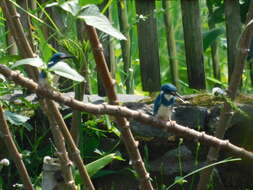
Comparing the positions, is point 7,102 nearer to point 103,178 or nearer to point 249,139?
point 103,178

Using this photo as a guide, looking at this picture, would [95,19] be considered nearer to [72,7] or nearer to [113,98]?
[72,7]

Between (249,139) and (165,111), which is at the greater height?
(165,111)

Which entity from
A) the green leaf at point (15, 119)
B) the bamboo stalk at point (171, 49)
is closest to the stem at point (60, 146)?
the green leaf at point (15, 119)

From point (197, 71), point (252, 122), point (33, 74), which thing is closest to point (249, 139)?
point (252, 122)

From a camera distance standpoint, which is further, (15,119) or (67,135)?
(15,119)

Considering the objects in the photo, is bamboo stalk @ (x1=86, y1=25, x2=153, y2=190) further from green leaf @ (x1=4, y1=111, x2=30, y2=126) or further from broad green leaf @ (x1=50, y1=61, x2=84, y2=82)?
green leaf @ (x1=4, y1=111, x2=30, y2=126)

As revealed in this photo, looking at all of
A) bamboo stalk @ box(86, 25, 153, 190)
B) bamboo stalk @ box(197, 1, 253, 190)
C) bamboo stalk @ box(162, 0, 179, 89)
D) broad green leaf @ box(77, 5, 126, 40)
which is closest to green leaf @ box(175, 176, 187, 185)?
bamboo stalk @ box(197, 1, 253, 190)

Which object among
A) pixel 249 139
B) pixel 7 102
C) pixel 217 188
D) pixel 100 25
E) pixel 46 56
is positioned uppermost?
pixel 100 25

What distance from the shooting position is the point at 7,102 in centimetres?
366

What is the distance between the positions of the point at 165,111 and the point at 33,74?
63 cm

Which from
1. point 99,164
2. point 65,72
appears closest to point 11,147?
point 99,164

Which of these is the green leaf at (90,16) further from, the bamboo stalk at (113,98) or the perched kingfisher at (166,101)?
the perched kingfisher at (166,101)

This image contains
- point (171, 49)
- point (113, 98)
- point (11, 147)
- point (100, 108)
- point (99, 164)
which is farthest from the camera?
point (171, 49)

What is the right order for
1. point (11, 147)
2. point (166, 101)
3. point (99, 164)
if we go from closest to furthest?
1. point (11, 147)
2. point (166, 101)
3. point (99, 164)
